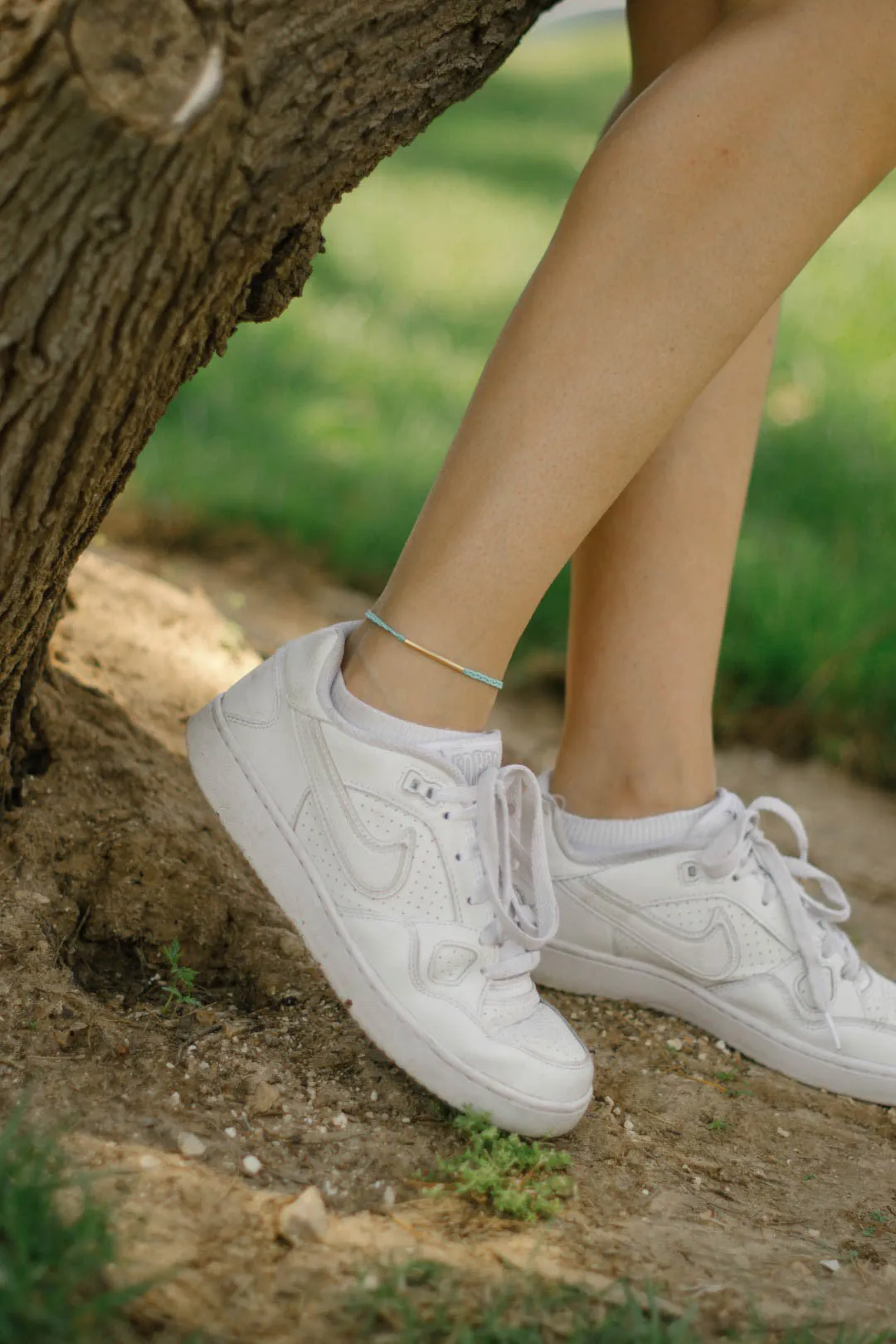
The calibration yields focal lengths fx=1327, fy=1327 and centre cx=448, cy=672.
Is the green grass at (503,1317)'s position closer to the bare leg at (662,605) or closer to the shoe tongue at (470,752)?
the shoe tongue at (470,752)

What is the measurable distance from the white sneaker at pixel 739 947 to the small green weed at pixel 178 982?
0.47 m

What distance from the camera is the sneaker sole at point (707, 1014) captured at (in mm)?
1620

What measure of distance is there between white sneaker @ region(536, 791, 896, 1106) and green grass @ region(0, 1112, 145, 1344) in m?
0.78

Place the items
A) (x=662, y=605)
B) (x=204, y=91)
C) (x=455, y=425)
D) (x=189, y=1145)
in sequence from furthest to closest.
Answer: (x=455, y=425) → (x=662, y=605) → (x=189, y=1145) → (x=204, y=91)

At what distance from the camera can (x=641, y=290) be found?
1.30 m

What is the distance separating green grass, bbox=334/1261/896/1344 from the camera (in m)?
1.02

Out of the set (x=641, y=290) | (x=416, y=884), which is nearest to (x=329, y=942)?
(x=416, y=884)

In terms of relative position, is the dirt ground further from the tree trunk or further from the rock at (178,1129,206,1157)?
the tree trunk

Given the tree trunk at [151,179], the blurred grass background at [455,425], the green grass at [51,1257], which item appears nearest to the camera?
the green grass at [51,1257]

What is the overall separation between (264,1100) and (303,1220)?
21cm

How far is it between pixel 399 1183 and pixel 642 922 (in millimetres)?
531

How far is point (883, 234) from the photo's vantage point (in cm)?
601

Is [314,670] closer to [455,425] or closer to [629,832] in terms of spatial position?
[629,832]

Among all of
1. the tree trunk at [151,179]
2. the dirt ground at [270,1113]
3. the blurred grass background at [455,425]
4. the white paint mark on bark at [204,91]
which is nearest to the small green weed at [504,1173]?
the dirt ground at [270,1113]
